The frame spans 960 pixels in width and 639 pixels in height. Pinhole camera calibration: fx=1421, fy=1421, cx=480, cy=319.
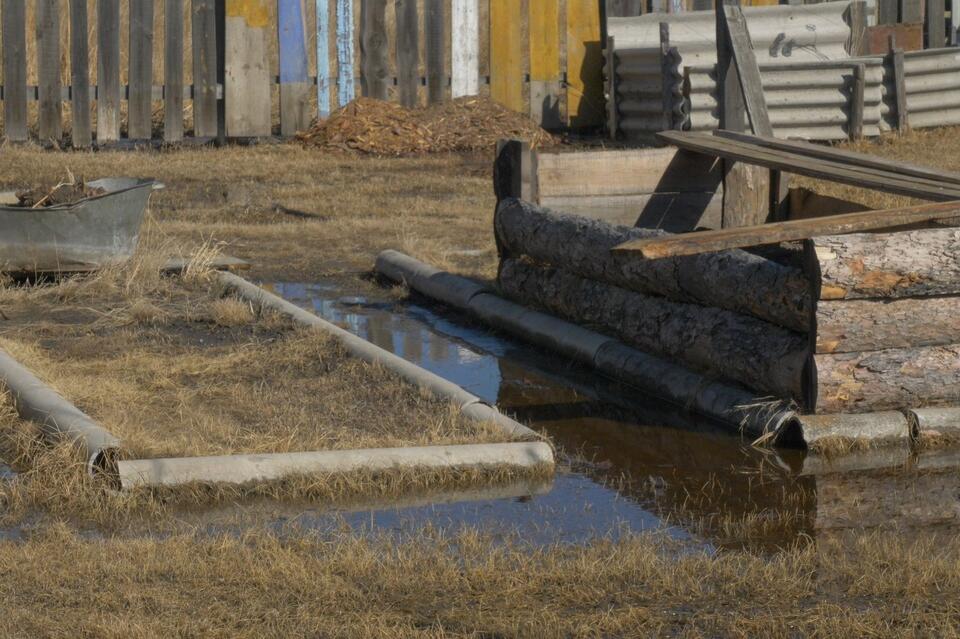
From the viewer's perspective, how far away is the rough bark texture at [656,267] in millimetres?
6551

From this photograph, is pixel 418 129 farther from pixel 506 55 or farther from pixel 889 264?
pixel 889 264

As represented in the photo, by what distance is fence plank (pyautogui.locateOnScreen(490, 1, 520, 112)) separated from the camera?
17453 millimetres

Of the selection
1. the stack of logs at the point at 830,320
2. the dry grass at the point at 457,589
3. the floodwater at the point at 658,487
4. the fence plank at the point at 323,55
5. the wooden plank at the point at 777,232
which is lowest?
the floodwater at the point at 658,487

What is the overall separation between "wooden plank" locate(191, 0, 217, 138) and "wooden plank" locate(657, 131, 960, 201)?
27.4ft

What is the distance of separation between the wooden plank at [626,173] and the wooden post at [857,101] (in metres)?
6.05

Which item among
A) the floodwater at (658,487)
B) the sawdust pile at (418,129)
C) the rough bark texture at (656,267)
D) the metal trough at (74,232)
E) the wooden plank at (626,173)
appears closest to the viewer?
the floodwater at (658,487)

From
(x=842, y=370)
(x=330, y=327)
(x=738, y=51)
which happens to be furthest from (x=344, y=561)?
(x=738, y=51)

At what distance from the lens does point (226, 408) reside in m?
6.75

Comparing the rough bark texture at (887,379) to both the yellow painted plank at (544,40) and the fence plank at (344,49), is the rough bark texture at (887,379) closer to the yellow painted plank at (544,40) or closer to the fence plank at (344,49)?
the fence plank at (344,49)

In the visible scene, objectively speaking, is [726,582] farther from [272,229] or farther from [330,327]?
[272,229]

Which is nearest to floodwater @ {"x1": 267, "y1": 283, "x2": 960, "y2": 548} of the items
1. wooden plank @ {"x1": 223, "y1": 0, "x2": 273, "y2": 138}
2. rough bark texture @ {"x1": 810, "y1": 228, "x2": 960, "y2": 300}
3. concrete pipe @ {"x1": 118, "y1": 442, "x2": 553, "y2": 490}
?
concrete pipe @ {"x1": 118, "y1": 442, "x2": 553, "y2": 490}

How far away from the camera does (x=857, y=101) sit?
15.4 metres

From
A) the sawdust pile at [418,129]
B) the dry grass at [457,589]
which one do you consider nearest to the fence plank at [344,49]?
the sawdust pile at [418,129]

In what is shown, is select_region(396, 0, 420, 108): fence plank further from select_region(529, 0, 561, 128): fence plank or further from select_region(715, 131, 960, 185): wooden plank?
select_region(715, 131, 960, 185): wooden plank
